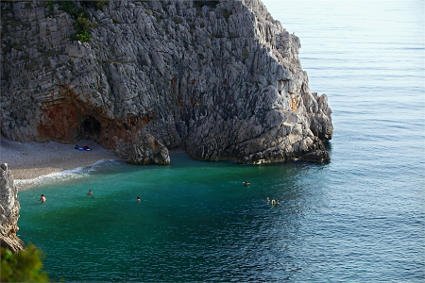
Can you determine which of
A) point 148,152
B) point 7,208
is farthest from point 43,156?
point 7,208

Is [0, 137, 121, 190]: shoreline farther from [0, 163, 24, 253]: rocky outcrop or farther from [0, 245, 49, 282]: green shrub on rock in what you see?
[0, 245, 49, 282]: green shrub on rock

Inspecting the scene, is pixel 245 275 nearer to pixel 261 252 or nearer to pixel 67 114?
pixel 261 252

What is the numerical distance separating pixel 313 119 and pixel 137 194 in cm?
4042

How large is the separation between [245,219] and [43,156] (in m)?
36.8

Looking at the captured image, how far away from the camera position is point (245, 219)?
72250mm

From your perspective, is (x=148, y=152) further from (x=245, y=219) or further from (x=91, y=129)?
(x=245, y=219)

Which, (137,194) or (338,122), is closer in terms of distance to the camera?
(137,194)

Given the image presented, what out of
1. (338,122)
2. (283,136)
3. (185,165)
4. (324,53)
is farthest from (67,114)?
(324,53)

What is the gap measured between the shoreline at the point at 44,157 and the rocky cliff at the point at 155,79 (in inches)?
67.8

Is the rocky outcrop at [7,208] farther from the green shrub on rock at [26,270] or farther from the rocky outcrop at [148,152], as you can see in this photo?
the rocky outcrop at [148,152]

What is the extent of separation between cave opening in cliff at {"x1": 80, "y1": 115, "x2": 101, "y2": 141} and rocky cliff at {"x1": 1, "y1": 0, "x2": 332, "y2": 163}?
0.18 meters

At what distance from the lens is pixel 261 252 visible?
6316 centimetres

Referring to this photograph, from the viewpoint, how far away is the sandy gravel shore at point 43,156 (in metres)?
87.4

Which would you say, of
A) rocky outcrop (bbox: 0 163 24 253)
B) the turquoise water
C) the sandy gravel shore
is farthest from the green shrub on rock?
the sandy gravel shore
